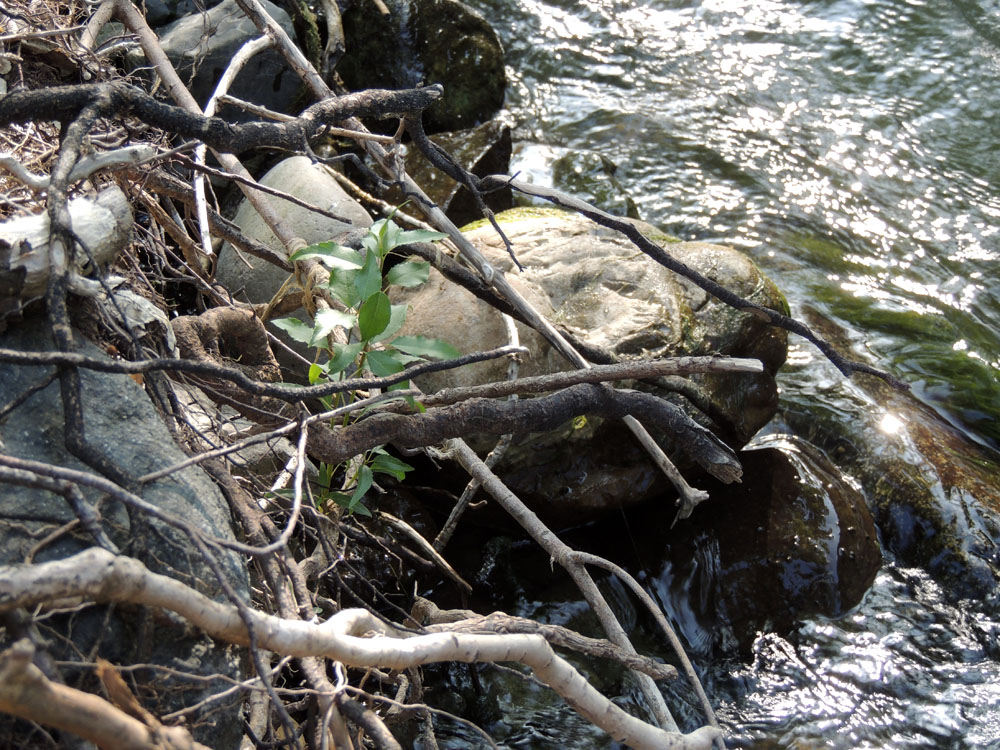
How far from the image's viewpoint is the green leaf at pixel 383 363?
2047 millimetres

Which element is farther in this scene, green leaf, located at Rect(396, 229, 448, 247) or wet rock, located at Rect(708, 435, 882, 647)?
wet rock, located at Rect(708, 435, 882, 647)

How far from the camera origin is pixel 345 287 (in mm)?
2229

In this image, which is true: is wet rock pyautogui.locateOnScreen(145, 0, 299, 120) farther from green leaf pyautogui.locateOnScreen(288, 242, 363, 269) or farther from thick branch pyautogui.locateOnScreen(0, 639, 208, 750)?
thick branch pyautogui.locateOnScreen(0, 639, 208, 750)

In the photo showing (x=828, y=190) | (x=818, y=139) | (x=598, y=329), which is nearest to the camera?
(x=598, y=329)

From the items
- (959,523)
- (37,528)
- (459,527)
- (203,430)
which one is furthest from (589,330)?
(37,528)

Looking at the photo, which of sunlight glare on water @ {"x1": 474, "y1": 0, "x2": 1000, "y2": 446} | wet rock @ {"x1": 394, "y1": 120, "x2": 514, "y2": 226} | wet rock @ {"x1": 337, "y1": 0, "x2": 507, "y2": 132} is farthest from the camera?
wet rock @ {"x1": 337, "y1": 0, "x2": 507, "y2": 132}

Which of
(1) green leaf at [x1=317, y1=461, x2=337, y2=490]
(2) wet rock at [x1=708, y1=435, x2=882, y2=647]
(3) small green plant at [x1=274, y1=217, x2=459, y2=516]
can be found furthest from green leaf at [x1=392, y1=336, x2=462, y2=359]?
(2) wet rock at [x1=708, y1=435, x2=882, y2=647]

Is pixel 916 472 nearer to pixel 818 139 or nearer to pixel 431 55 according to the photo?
pixel 818 139

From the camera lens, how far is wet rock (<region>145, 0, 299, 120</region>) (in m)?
4.29

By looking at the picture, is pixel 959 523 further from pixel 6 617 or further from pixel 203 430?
pixel 6 617

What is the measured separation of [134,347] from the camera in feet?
5.49

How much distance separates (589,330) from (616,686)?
1378mm

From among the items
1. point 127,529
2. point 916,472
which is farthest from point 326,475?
point 916,472

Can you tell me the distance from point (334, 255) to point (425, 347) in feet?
1.38
